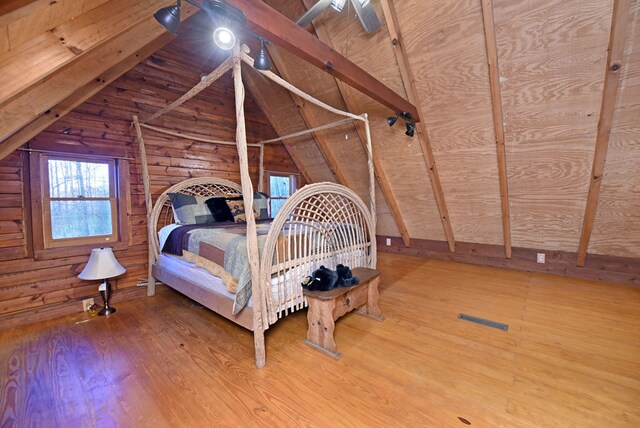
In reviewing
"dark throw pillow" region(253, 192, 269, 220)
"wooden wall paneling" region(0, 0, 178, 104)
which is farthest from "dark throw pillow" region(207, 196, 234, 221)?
"wooden wall paneling" region(0, 0, 178, 104)

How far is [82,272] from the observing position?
254cm

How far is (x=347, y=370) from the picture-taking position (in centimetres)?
170

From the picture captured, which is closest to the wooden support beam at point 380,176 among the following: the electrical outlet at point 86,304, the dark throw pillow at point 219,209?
the dark throw pillow at point 219,209

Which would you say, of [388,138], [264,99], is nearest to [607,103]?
[388,138]

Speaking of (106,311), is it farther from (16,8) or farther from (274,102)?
(274,102)

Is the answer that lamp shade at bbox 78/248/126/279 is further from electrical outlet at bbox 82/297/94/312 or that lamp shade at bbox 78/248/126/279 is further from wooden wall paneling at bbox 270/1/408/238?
wooden wall paneling at bbox 270/1/408/238

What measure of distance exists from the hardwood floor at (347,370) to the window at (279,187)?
98.7 inches

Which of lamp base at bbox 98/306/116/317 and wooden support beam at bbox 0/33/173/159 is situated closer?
wooden support beam at bbox 0/33/173/159

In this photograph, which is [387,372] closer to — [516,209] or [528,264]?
[516,209]

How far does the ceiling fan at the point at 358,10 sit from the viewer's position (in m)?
2.23

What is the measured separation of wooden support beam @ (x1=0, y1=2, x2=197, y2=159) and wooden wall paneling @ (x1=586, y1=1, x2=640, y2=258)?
343cm

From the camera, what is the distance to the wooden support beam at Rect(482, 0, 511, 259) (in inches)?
87.6

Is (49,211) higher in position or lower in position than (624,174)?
lower

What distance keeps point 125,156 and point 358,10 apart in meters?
2.83
